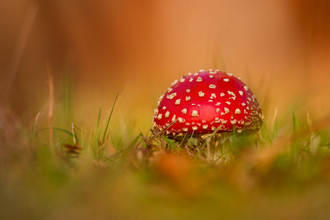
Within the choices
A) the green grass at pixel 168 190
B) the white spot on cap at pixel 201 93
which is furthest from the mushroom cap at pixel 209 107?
the green grass at pixel 168 190

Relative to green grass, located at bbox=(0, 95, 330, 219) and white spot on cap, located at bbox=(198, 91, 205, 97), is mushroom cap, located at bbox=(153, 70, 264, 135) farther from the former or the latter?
green grass, located at bbox=(0, 95, 330, 219)

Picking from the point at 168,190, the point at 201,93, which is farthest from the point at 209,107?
the point at 168,190

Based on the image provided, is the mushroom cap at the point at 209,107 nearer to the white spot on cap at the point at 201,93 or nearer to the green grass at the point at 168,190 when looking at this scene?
the white spot on cap at the point at 201,93

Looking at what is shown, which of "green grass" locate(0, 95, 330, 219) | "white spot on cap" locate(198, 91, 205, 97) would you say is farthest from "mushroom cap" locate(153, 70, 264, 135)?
"green grass" locate(0, 95, 330, 219)

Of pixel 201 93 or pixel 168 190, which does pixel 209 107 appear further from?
pixel 168 190

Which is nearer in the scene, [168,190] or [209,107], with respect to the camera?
[168,190]

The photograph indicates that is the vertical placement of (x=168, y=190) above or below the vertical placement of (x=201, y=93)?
below

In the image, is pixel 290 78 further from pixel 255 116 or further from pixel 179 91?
pixel 179 91

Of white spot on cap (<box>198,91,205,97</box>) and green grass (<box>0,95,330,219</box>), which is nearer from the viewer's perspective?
green grass (<box>0,95,330,219</box>)

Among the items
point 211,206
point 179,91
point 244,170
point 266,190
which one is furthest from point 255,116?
point 211,206

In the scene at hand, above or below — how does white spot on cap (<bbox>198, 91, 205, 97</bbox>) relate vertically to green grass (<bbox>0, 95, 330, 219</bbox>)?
above
